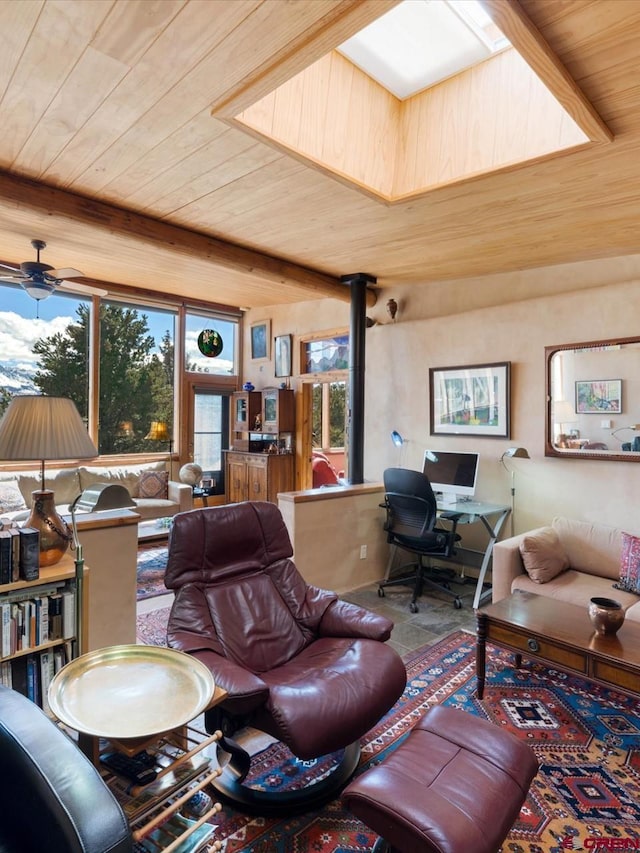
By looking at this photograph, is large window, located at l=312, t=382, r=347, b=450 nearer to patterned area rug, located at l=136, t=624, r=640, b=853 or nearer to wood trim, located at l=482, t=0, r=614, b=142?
patterned area rug, located at l=136, t=624, r=640, b=853

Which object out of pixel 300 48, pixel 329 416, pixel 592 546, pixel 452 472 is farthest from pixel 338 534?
pixel 329 416

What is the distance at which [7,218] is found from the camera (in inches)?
135

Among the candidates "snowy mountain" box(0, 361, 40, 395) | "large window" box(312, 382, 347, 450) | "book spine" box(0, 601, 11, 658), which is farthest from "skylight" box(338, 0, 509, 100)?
"large window" box(312, 382, 347, 450)

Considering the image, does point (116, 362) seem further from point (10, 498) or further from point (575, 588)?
point (575, 588)

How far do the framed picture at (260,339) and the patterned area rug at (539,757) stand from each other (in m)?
4.76

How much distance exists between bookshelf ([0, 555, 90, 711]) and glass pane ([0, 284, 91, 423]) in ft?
13.9

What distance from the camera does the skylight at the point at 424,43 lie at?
7.08 ft

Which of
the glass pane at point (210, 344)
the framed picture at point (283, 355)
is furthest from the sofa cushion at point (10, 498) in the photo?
the framed picture at point (283, 355)

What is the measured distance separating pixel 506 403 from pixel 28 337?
5.26m

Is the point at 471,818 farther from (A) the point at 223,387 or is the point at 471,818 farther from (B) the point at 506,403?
(A) the point at 223,387

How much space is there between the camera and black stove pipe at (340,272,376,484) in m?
4.57

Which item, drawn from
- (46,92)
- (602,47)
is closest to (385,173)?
(602,47)

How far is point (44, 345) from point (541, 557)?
223 inches

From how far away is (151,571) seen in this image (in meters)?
4.54
